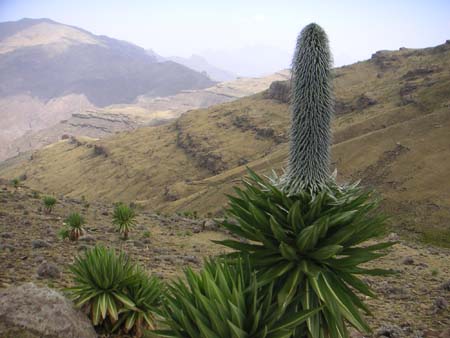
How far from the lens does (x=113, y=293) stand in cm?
584

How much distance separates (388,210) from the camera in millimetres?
28875

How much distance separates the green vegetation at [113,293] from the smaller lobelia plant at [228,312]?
158cm

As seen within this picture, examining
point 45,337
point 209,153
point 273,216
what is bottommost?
point 209,153

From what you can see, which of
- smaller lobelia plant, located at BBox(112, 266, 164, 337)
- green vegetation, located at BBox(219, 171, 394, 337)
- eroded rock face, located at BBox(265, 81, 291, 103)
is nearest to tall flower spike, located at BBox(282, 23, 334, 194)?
green vegetation, located at BBox(219, 171, 394, 337)

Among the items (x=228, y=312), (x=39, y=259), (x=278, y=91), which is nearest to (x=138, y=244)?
(x=39, y=259)

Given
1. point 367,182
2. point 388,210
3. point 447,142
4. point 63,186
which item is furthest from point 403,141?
point 63,186

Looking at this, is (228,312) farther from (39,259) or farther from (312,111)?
(39,259)

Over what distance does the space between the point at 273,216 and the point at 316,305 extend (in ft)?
3.66

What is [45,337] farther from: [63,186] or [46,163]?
[46,163]

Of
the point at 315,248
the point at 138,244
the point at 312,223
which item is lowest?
the point at 138,244

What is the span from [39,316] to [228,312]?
2700mm

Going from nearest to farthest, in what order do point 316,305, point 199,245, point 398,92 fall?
point 316,305, point 199,245, point 398,92

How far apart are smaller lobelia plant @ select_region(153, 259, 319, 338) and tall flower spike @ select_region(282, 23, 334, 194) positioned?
4.41 feet

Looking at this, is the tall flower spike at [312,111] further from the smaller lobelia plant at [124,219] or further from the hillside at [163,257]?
the smaller lobelia plant at [124,219]
